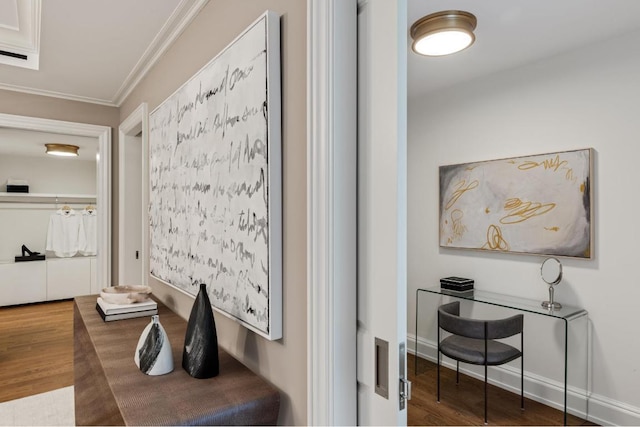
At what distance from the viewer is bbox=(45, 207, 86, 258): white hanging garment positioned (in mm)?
6270

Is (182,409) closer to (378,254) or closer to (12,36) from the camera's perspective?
(378,254)

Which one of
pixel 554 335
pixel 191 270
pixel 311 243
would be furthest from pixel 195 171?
pixel 554 335

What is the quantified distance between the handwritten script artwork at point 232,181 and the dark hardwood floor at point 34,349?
1.95 m

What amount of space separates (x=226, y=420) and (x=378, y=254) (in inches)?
23.6

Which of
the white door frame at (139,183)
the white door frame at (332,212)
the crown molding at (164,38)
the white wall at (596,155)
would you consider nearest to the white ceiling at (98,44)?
the crown molding at (164,38)

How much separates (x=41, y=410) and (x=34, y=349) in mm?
1560

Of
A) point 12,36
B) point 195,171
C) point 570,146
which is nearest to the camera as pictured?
point 195,171

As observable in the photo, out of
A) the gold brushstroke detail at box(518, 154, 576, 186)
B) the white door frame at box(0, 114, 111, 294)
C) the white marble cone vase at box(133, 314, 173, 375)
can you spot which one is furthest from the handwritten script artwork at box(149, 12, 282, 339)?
the gold brushstroke detail at box(518, 154, 576, 186)

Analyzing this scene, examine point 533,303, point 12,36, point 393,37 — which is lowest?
point 533,303

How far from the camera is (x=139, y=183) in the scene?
3.17 meters

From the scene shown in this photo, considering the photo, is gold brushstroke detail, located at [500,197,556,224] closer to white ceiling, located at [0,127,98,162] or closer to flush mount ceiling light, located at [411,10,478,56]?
flush mount ceiling light, located at [411,10,478,56]

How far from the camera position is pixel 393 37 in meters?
0.90

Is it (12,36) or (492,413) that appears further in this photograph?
(492,413)

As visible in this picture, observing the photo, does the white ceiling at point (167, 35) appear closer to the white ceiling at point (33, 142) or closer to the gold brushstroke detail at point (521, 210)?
the gold brushstroke detail at point (521, 210)
